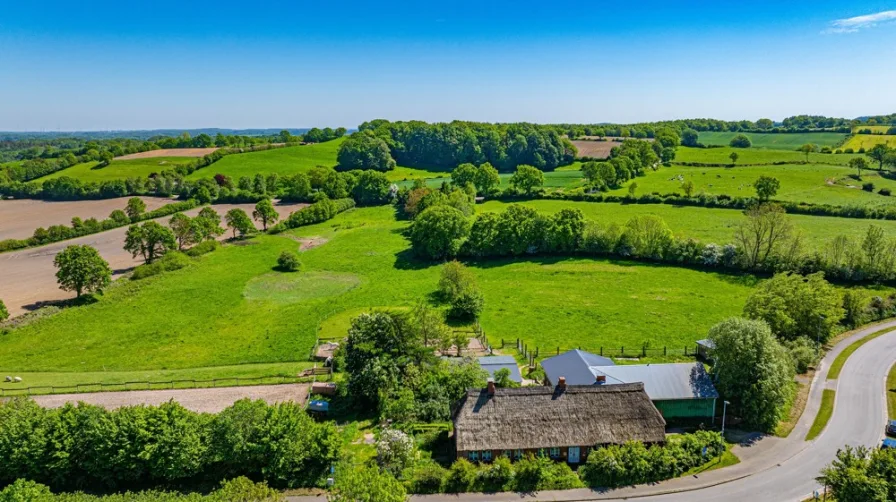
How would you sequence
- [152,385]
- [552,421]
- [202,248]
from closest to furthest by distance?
1. [552,421]
2. [152,385]
3. [202,248]

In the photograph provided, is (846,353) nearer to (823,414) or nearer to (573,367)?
(823,414)

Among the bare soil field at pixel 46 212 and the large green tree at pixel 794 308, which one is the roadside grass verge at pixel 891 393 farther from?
the bare soil field at pixel 46 212

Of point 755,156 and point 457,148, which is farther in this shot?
point 457,148

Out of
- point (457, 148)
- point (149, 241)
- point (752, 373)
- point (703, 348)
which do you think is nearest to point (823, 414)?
point (752, 373)

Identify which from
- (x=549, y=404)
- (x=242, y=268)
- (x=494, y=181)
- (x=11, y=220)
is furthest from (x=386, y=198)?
(x=549, y=404)

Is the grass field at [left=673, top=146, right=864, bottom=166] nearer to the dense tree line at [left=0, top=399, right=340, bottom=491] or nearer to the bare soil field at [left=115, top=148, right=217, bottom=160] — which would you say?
the dense tree line at [left=0, top=399, right=340, bottom=491]

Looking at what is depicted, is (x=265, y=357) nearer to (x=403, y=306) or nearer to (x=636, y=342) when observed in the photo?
(x=403, y=306)

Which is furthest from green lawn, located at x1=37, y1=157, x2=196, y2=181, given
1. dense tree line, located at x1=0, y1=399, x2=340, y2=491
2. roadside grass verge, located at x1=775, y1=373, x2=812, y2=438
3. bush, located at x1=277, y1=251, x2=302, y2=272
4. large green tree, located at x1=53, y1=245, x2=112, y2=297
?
roadside grass verge, located at x1=775, y1=373, x2=812, y2=438
